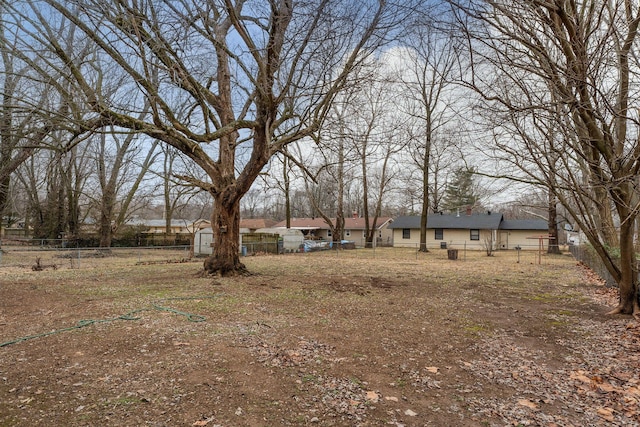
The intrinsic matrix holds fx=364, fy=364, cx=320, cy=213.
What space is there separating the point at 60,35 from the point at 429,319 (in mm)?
9929

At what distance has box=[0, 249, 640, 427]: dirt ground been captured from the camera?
307cm

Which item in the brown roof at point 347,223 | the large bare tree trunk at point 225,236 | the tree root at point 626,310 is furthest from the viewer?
the brown roof at point 347,223

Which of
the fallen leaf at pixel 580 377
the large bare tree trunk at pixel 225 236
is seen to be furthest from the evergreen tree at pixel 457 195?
the fallen leaf at pixel 580 377

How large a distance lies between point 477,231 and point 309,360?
31.1 meters

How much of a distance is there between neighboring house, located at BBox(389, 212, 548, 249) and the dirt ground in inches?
973

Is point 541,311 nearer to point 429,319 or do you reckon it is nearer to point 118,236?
point 429,319

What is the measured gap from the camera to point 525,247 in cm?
3112

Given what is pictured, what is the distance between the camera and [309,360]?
4.22 m

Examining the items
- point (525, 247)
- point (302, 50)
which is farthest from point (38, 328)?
point (525, 247)

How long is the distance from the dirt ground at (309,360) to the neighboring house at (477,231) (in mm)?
24706

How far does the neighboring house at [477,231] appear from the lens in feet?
103

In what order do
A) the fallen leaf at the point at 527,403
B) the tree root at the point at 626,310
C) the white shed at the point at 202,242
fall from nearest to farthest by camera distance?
1. the fallen leaf at the point at 527,403
2. the tree root at the point at 626,310
3. the white shed at the point at 202,242

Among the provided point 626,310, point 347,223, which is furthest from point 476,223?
point 626,310

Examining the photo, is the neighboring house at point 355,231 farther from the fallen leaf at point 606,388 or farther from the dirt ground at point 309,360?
the fallen leaf at point 606,388
